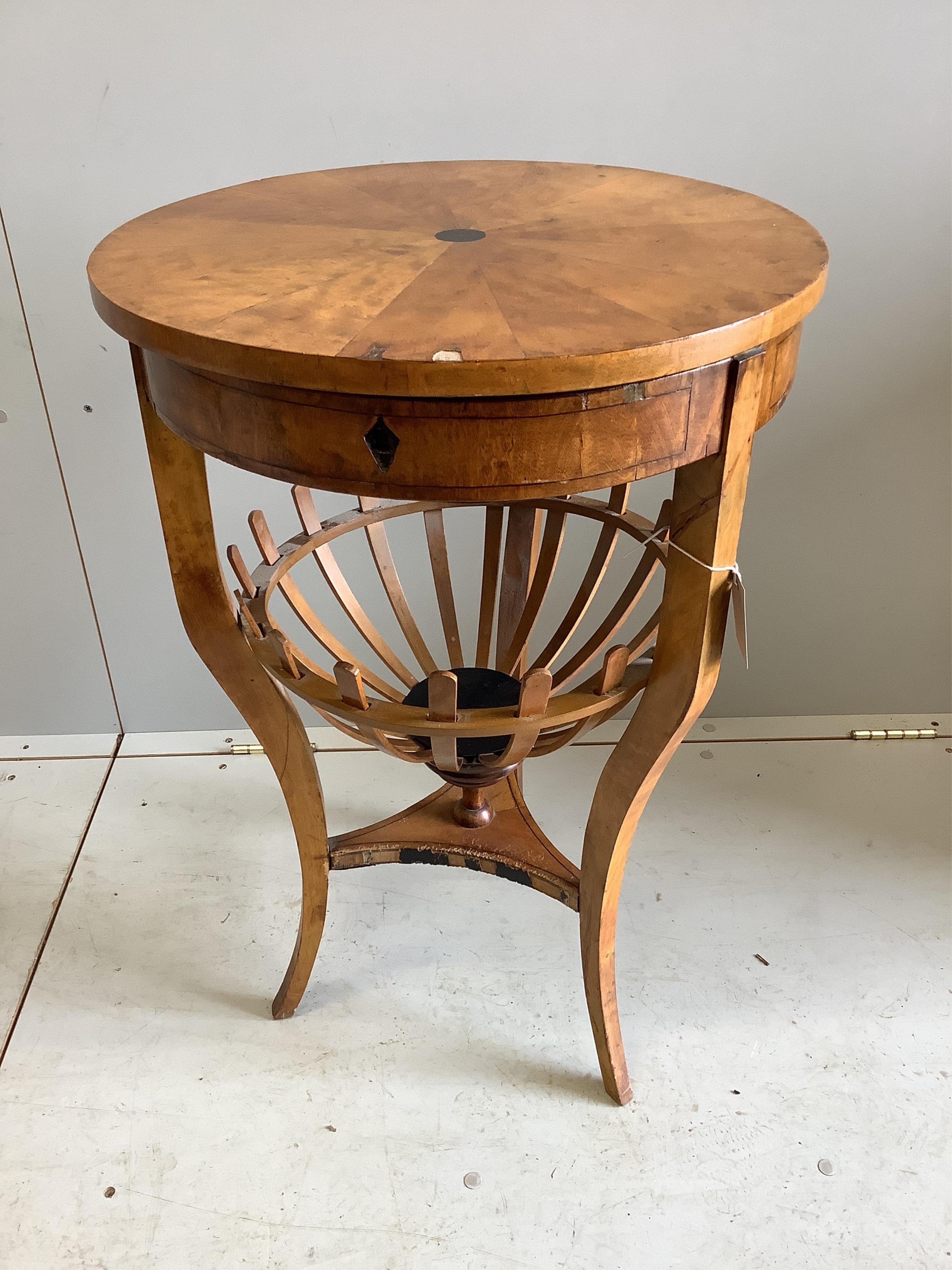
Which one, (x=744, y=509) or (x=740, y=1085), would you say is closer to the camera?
(x=740, y=1085)

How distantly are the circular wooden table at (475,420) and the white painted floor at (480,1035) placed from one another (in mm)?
140

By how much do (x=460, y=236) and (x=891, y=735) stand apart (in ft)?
5.04

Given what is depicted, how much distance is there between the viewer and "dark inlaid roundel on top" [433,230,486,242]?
118 centimetres

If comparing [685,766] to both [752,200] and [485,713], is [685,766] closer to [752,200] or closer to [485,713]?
[485,713]

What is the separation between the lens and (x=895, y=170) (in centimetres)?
175

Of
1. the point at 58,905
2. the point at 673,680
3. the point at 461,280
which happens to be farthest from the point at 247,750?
the point at 461,280

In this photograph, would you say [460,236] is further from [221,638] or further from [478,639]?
[478,639]

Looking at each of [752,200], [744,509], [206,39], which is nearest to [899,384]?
[744,509]

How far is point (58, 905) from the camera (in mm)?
1916

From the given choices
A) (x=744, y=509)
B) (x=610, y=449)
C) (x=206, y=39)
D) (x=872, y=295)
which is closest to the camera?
(x=610, y=449)

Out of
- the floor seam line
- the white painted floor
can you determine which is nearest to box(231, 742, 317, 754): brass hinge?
the white painted floor

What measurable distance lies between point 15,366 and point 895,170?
1563 millimetres

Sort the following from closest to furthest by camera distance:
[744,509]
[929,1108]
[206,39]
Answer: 1. [929,1108]
2. [206,39]
3. [744,509]

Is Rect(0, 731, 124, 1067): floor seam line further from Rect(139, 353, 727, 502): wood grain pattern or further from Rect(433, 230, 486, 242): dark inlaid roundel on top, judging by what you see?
Rect(433, 230, 486, 242): dark inlaid roundel on top
